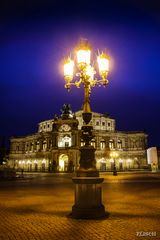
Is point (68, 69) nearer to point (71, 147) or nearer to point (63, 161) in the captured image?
point (71, 147)

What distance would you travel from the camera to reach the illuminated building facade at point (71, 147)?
3231 inches

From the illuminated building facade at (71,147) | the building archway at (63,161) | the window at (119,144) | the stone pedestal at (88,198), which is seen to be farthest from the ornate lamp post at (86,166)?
the window at (119,144)

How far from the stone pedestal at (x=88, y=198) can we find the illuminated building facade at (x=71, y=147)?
221 feet

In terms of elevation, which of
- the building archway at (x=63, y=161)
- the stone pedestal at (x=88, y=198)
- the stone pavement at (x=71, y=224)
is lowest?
the stone pavement at (x=71, y=224)

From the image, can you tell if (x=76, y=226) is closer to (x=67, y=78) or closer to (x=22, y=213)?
(x=22, y=213)

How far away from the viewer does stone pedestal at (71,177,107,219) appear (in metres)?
9.77

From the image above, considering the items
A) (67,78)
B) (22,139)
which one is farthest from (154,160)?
(22,139)

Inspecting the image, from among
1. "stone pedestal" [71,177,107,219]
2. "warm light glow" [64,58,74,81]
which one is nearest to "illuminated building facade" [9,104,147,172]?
"warm light glow" [64,58,74,81]

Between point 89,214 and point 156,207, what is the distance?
394 cm

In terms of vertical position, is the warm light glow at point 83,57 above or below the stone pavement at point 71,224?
above

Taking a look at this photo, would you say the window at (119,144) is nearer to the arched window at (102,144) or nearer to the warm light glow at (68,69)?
the arched window at (102,144)

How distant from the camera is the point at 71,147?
80.8 meters

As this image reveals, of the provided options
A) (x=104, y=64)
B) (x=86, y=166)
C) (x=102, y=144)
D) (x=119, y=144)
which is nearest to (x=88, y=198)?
(x=86, y=166)

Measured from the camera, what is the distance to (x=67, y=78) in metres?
12.4
